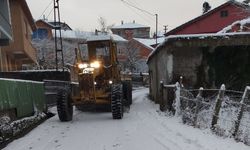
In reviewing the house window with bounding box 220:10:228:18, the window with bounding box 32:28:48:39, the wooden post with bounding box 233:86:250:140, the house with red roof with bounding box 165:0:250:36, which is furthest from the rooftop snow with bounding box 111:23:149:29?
the wooden post with bounding box 233:86:250:140

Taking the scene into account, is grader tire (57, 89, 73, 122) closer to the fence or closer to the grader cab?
the grader cab

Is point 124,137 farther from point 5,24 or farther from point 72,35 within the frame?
point 72,35

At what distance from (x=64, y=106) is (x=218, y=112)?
6.66 meters

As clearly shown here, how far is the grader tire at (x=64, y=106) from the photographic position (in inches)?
641

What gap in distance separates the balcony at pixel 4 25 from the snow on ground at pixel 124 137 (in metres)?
8.41

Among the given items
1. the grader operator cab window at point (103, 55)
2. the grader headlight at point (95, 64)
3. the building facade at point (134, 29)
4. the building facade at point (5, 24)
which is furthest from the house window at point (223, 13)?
the building facade at point (134, 29)

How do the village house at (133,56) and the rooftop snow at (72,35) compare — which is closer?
the village house at (133,56)

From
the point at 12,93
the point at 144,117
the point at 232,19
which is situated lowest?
the point at 144,117

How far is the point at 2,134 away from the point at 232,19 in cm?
4059

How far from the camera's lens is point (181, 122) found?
13914 mm

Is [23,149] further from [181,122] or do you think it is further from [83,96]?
[83,96]

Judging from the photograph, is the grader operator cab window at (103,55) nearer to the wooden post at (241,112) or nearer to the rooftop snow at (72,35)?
the wooden post at (241,112)

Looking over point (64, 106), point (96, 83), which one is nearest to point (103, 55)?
point (96, 83)

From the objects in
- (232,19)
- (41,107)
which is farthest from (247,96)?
(232,19)
